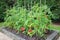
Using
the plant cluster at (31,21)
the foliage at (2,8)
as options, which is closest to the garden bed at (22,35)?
the plant cluster at (31,21)

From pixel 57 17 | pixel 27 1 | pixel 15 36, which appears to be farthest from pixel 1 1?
pixel 15 36

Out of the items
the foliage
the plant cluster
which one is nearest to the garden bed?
the plant cluster

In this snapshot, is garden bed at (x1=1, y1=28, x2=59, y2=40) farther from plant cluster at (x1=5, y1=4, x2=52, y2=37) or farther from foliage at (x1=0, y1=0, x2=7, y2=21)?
foliage at (x1=0, y1=0, x2=7, y2=21)

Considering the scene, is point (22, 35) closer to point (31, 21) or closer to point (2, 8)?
point (31, 21)

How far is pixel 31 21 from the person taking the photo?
704cm

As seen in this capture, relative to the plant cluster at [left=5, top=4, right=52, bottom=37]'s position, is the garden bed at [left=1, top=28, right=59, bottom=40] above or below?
below

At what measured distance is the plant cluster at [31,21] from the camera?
269 inches

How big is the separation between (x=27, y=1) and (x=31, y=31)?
2671 mm

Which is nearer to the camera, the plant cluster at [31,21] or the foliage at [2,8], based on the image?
the plant cluster at [31,21]

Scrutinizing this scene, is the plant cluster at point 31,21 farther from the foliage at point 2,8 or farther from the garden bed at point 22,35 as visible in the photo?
the foliage at point 2,8

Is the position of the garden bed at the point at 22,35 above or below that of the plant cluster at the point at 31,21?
below

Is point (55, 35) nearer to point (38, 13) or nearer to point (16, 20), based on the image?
point (38, 13)

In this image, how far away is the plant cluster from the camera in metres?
6.83

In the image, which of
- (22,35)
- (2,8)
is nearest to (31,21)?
(22,35)
